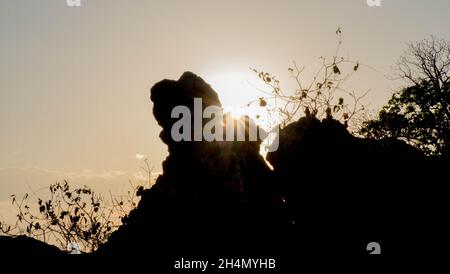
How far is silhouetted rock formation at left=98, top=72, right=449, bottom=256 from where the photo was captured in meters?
10.6

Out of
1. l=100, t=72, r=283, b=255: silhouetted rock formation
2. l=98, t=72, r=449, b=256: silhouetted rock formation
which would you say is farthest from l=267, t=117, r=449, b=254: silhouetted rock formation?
l=100, t=72, r=283, b=255: silhouetted rock formation

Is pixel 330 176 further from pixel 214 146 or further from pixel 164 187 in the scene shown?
pixel 164 187

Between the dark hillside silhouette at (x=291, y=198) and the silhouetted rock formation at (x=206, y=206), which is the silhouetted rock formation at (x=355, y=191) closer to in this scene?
the dark hillside silhouette at (x=291, y=198)

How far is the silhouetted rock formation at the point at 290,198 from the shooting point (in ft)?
34.6

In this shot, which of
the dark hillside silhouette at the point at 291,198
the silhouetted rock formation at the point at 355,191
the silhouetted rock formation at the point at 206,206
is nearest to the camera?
the silhouetted rock formation at the point at 206,206

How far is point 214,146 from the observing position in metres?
11.4

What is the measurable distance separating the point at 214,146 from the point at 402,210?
5628 millimetres

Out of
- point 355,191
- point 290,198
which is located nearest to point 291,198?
point 290,198

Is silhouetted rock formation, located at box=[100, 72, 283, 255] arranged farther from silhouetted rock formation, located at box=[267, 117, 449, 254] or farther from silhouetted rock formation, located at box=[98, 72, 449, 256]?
silhouetted rock formation, located at box=[267, 117, 449, 254]

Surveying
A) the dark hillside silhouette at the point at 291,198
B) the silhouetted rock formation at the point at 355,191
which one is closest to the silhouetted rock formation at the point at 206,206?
the dark hillside silhouette at the point at 291,198

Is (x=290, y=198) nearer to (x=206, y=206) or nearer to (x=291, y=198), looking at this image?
(x=291, y=198)
